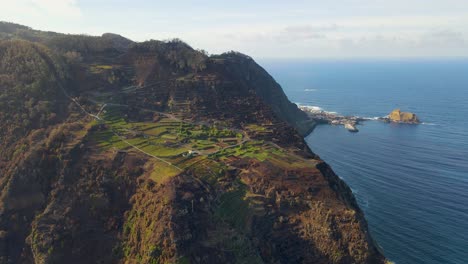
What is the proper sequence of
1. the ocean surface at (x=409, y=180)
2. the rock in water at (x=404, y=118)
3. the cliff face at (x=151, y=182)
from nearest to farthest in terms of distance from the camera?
the cliff face at (x=151, y=182)
the ocean surface at (x=409, y=180)
the rock in water at (x=404, y=118)

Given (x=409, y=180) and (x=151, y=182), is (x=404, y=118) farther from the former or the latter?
(x=151, y=182)

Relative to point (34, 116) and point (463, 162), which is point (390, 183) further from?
point (34, 116)

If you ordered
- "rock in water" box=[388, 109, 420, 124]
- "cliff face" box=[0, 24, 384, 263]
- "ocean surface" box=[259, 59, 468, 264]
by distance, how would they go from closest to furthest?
"cliff face" box=[0, 24, 384, 263], "ocean surface" box=[259, 59, 468, 264], "rock in water" box=[388, 109, 420, 124]

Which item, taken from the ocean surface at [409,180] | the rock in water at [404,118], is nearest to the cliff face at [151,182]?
the ocean surface at [409,180]

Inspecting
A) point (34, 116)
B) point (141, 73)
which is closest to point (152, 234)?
point (34, 116)

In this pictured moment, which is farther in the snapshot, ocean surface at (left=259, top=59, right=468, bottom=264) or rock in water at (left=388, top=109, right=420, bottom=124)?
rock in water at (left=388, top=109, right=420, bottom=124)

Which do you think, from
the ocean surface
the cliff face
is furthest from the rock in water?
the cliff face

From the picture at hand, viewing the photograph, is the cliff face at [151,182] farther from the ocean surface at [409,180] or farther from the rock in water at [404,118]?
the rock in water at [404,118]

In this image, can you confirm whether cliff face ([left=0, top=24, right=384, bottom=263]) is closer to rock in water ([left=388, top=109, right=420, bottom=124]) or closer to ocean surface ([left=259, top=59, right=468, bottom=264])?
ocean surface ([left=259, top=59, right=468, bottom=264])
